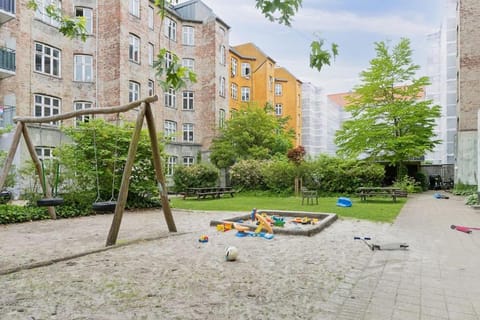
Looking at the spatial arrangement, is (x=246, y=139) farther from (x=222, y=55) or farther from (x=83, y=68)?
(x=83, y=68)

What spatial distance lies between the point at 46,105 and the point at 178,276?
21345mm

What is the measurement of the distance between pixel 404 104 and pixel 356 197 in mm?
9194

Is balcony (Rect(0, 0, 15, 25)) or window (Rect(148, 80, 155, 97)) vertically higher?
balcony (Rect(0, 0, 15, 25))

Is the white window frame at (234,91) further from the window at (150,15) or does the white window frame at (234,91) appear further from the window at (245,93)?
the window at (150,15)

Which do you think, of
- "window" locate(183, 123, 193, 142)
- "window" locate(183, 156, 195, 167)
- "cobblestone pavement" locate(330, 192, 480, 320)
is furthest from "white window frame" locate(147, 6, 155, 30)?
"cobblestone pavement" locate(330, 192, 480, 320)

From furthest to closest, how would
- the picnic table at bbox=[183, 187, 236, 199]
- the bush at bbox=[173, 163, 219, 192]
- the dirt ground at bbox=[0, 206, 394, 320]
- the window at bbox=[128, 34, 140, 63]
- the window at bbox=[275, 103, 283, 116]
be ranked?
1. the window at bbox=[275, 103, 283, 116]
2. the window at bbox=[128, 34, 140, 63]
3. the bush at bbox=[173, 163, 219, 192]
4. the picnic table at bbox=[183, 187, 236, 199]
5. the dirt ground at bbox=[0, 206, 394, 320]

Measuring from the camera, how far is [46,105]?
22375mm

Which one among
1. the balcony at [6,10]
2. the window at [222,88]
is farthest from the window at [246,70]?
the balcony at [6,10]

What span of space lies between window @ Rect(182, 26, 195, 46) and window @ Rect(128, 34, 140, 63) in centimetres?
644

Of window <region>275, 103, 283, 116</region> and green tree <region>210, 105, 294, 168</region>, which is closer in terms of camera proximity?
green tree <region>210, 105, 294, 168</region>

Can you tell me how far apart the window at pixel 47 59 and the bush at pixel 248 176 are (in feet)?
44.4

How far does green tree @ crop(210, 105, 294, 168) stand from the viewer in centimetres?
2917

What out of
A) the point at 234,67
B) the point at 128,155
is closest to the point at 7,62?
the point at 128,155

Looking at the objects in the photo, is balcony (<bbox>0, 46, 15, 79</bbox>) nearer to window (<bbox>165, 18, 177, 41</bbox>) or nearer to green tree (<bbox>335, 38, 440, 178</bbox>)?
window (<bbox>165, 18, 177, 41</bbox>)
